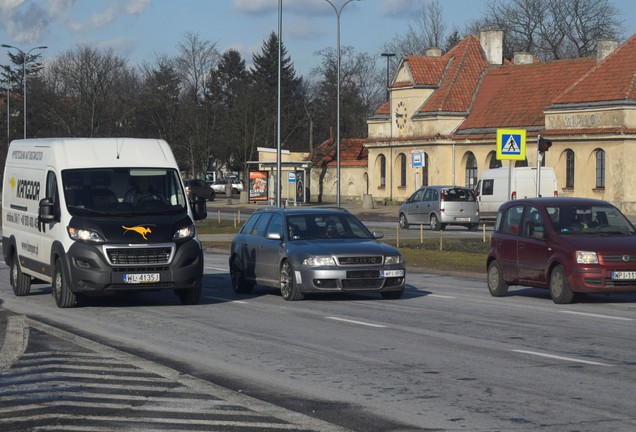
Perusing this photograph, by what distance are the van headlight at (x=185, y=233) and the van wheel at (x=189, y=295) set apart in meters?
0.82

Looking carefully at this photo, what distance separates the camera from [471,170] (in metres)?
71.9

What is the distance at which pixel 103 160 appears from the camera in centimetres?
1992

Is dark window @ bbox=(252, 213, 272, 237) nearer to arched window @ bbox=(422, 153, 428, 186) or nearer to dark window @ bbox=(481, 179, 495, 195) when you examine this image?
dark window @ bbox=(481, 179, 495, 195)

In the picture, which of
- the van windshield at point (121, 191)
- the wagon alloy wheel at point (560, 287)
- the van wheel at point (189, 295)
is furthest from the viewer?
the van wheel at point (189, 295)

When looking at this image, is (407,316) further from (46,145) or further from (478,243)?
(478,243)

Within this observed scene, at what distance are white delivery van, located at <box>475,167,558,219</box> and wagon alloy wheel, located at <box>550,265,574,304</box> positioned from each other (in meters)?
31.7

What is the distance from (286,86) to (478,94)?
55394 mm

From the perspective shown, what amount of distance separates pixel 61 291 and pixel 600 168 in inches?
1826

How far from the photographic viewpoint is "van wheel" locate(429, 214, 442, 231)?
48.6 meters

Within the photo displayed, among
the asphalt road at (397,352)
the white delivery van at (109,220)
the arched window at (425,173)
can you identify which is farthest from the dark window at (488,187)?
the white delivery van at (109,220)

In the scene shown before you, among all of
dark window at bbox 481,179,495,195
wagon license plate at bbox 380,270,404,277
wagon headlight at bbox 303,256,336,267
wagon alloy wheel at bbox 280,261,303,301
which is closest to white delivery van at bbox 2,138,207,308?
wagon alloy wheel at bbox 280,261,303,301

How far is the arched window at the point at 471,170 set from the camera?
234 ft

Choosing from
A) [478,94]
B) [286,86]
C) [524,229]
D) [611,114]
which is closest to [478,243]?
[524,229]

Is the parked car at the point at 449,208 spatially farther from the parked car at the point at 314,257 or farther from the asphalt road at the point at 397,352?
the parked car at the point at 314,257
